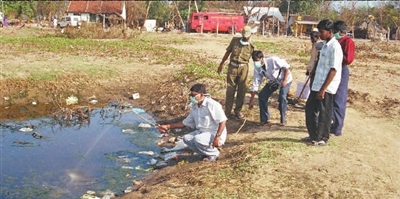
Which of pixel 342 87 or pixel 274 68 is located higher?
pixel 274 68

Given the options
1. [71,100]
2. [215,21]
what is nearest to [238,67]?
[71,100]

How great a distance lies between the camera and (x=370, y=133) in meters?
6.78

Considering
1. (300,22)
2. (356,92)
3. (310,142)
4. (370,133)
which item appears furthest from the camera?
(300,22)

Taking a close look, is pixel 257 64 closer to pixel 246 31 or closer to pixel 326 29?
pixel 246 31

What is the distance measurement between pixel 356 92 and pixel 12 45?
40.9 feet

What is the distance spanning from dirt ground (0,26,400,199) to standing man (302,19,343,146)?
0.82ft

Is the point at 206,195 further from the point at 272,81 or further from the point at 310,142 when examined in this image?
the point at 272,81

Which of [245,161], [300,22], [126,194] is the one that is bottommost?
[126,194]

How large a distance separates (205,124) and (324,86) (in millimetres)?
1605

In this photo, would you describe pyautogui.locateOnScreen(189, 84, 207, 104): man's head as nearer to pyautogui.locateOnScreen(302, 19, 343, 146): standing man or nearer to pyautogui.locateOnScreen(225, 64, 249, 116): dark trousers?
pyautogui.locateOnScreen(302, 19, 343, 146): standing man

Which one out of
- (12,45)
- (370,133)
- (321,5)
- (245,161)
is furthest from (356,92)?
(321,5)

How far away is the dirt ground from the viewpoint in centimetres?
475

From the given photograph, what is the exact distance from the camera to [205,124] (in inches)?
225

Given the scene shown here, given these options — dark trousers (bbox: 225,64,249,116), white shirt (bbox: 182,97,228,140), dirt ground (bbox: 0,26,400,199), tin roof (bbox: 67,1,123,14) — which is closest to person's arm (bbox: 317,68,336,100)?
dirt ground (bbox: 0,26,400,199)
